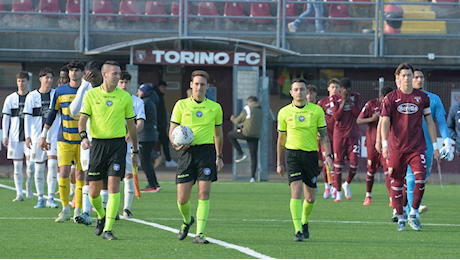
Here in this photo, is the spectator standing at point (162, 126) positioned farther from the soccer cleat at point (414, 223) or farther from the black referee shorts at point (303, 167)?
the black referee shorts at point (303, 167)

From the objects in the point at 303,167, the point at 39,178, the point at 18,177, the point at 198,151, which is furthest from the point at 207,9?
the point at 198,151

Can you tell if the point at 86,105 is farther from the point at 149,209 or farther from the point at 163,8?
the point at 163,8

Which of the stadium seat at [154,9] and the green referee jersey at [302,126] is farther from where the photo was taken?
the stadium seat at [154,9]

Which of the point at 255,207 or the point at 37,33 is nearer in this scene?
the point at 255,207

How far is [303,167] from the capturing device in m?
10.2

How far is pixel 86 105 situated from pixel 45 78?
13.9ft

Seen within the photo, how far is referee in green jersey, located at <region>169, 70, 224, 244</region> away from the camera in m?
9.55

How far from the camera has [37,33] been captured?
23812mm

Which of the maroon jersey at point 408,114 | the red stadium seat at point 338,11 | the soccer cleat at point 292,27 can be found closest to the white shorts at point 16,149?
the maroon jersey at point 408,114

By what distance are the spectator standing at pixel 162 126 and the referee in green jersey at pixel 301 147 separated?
12.0 metres

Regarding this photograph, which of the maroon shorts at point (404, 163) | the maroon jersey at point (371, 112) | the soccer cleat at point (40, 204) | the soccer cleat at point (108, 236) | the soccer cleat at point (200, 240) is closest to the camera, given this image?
the soccer cleat at point (200, 240)

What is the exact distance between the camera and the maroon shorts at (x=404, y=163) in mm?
11102

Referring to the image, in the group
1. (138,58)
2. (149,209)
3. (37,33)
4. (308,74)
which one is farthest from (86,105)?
(308,74)

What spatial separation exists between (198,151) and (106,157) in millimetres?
1120
